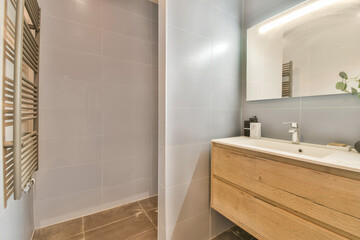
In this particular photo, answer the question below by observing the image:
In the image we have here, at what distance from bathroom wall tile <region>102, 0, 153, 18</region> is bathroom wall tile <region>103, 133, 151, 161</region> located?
154cm

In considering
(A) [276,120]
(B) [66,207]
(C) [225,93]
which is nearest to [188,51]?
(C) [225,93]

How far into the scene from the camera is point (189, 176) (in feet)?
4.26

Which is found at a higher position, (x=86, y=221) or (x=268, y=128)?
(x=268, y=128)

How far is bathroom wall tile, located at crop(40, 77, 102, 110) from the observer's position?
153 centimetres

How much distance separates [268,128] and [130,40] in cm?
185

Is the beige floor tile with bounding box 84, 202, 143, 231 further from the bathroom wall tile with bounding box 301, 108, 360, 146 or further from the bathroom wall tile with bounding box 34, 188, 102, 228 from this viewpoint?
the bathroom wall tile with bounding box 301, 108, 360, 146

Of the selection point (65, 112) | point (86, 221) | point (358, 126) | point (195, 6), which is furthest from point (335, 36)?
point (86, 221)

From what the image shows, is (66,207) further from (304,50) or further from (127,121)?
(304,50)

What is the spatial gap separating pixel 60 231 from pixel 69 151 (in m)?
0.73

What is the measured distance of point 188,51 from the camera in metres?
1.27

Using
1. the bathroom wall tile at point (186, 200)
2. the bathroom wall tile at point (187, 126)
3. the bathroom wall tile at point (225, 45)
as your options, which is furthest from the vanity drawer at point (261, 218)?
the bathroom wall tile at point (225, 45)

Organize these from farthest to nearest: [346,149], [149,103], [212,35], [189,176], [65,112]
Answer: [149,103]
[65,112]
[212,35]
[189,176]
[346,149]

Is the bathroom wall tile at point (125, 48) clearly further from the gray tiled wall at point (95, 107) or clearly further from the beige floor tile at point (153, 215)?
the beige floor tile at point (153, 215)

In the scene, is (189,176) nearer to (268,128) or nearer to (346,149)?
(268,128)
